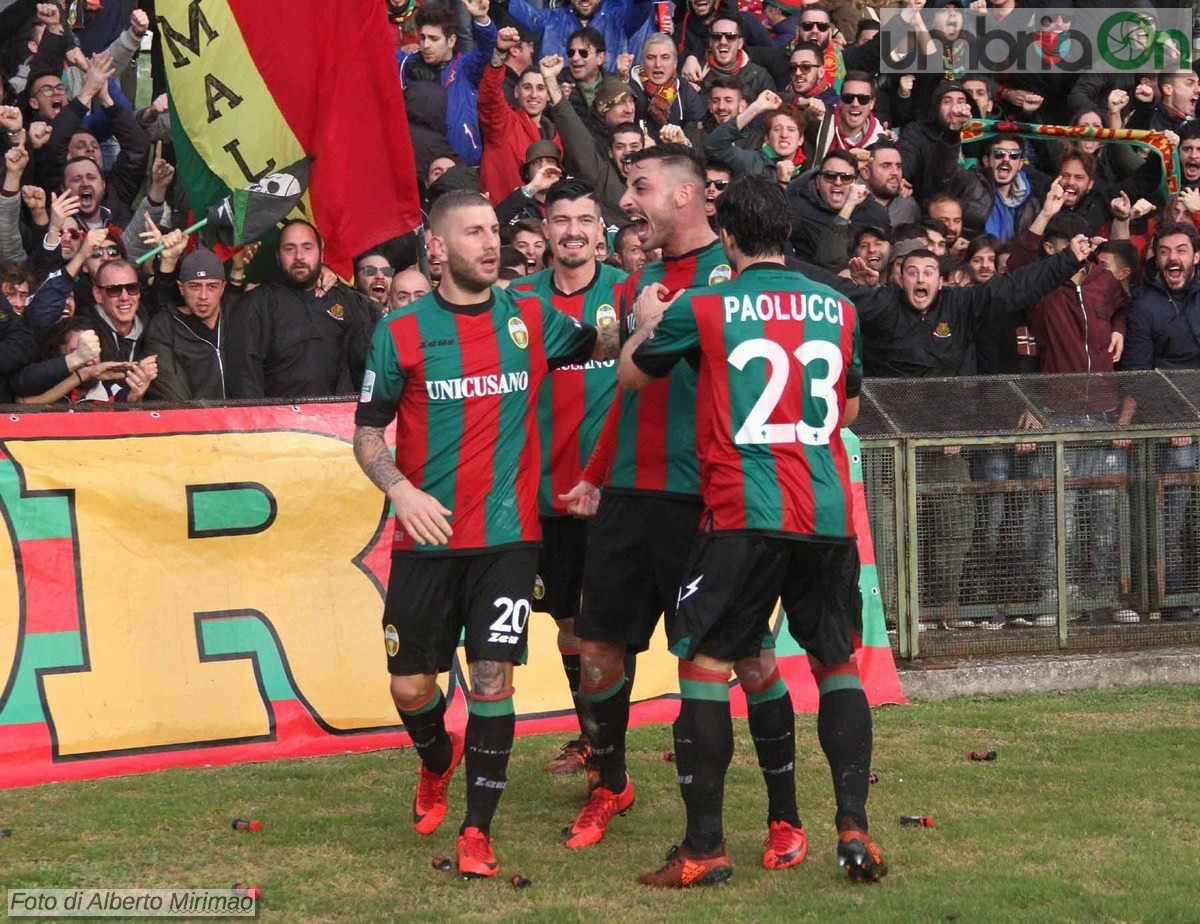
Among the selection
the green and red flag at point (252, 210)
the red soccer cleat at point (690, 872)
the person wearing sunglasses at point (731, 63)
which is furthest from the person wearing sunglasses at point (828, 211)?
the red soccer cleat at point (690, 872)

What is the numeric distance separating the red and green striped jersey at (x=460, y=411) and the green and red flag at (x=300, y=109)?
14.2ft

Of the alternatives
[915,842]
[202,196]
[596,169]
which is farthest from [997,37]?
[915,842]

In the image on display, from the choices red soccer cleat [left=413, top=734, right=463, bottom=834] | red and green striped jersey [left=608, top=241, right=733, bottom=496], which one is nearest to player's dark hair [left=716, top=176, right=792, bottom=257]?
red and green striped jersey [left=608, top=241, right=733, bottom=496]

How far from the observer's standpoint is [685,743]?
6441mm

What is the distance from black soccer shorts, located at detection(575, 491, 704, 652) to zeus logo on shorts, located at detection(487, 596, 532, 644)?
55 centimetres

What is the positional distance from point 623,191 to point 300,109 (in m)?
2.99

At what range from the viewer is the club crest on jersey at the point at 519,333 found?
6.98 m

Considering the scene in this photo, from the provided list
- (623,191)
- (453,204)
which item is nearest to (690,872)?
(453,204)

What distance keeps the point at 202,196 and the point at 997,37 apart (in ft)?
30.4

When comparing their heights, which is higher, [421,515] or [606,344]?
[606,344]

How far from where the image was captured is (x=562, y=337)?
714 cm

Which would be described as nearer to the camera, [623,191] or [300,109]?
[300,109]

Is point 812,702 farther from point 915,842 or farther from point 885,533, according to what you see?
point 915,842

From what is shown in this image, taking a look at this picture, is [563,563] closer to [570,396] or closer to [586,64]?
[570,396]
